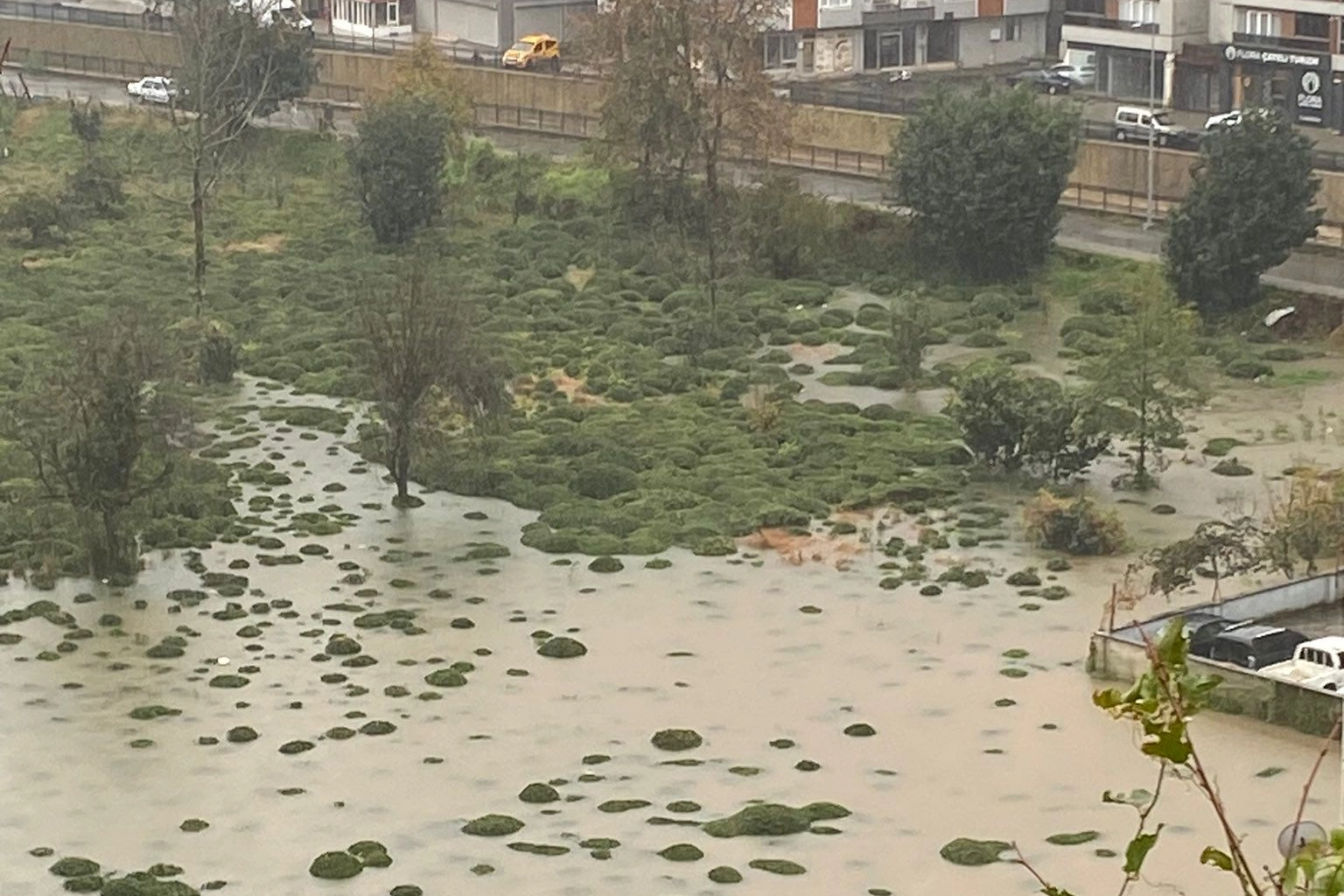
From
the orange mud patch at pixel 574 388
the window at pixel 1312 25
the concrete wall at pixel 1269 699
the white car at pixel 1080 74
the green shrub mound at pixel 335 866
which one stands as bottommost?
the green shrub mound at pixel 335 866

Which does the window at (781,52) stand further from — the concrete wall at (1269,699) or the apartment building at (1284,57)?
the concrete wall at (1269,699)

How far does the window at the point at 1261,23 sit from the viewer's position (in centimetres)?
5828

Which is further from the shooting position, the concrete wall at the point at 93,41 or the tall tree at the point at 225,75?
the concrete wall at the point at 93,41

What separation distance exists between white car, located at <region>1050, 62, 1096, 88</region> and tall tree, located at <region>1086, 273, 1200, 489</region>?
87.2ft

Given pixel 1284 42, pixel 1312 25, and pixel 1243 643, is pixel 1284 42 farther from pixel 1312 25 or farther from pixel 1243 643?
pixel 1243 643

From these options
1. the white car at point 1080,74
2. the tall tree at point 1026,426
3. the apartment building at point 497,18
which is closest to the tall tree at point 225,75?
the apartment building at point 497,18

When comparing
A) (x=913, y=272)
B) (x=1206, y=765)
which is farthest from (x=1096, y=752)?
(x=913, y=272)

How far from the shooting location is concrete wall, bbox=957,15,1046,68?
68250 mm

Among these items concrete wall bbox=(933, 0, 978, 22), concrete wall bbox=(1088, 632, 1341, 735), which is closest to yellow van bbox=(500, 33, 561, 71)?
concrete wall bbox=(933, 0, 978, 22)

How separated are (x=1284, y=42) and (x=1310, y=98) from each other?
1.57 m

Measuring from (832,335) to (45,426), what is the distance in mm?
15743

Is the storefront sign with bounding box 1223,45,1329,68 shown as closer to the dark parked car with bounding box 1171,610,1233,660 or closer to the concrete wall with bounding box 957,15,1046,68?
the concrete wall with bounding box 957,15,1046,68

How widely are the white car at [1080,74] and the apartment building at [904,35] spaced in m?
5.47

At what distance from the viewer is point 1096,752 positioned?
992 inches
